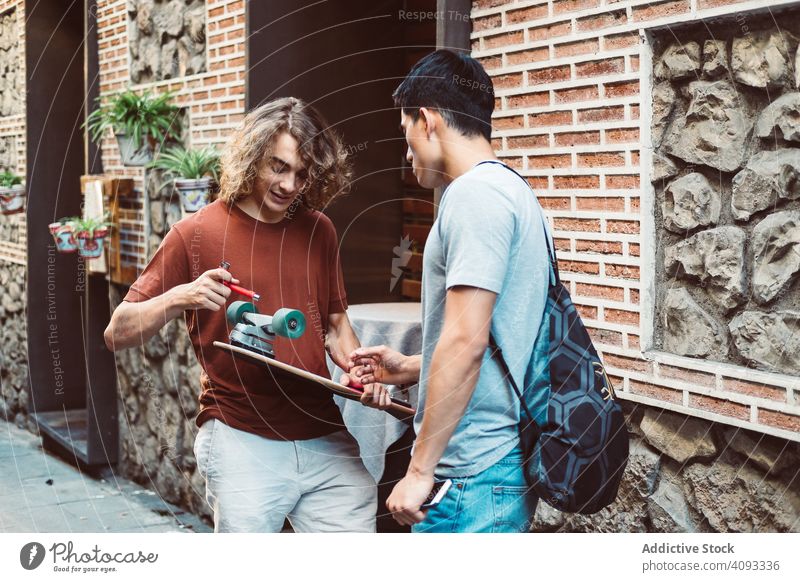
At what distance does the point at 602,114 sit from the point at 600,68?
0.14 meters

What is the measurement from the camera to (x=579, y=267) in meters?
3.12

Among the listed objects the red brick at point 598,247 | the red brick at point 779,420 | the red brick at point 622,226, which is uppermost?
the red brick at point 622,226

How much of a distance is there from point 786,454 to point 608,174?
3.27ft

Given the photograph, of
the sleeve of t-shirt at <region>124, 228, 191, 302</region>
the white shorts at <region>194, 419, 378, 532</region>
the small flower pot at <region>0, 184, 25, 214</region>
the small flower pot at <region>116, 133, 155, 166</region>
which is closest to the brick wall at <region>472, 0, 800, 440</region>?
the white shorts at <region>194, 419, 378, 532</region>

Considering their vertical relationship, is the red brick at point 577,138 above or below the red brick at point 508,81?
below

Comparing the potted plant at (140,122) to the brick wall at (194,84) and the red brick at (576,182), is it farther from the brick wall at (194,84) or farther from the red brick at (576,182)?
the red brick at (576,182)

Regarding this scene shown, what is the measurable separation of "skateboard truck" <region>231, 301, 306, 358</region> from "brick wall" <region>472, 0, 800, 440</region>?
3.47 feet

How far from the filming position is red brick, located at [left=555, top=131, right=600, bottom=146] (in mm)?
3023

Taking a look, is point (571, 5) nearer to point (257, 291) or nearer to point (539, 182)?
point (539, 182)

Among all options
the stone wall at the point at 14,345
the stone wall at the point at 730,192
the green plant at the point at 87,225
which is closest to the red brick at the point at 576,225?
the stone wall at the point at 730,192

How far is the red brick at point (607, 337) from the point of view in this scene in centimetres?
301

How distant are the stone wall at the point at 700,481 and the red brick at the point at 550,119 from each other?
949 millimetres

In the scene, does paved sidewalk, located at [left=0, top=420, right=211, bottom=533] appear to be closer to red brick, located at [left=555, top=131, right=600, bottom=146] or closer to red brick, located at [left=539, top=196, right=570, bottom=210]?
red brick, located at [left=539, top=196, right=570, bottom=210]
